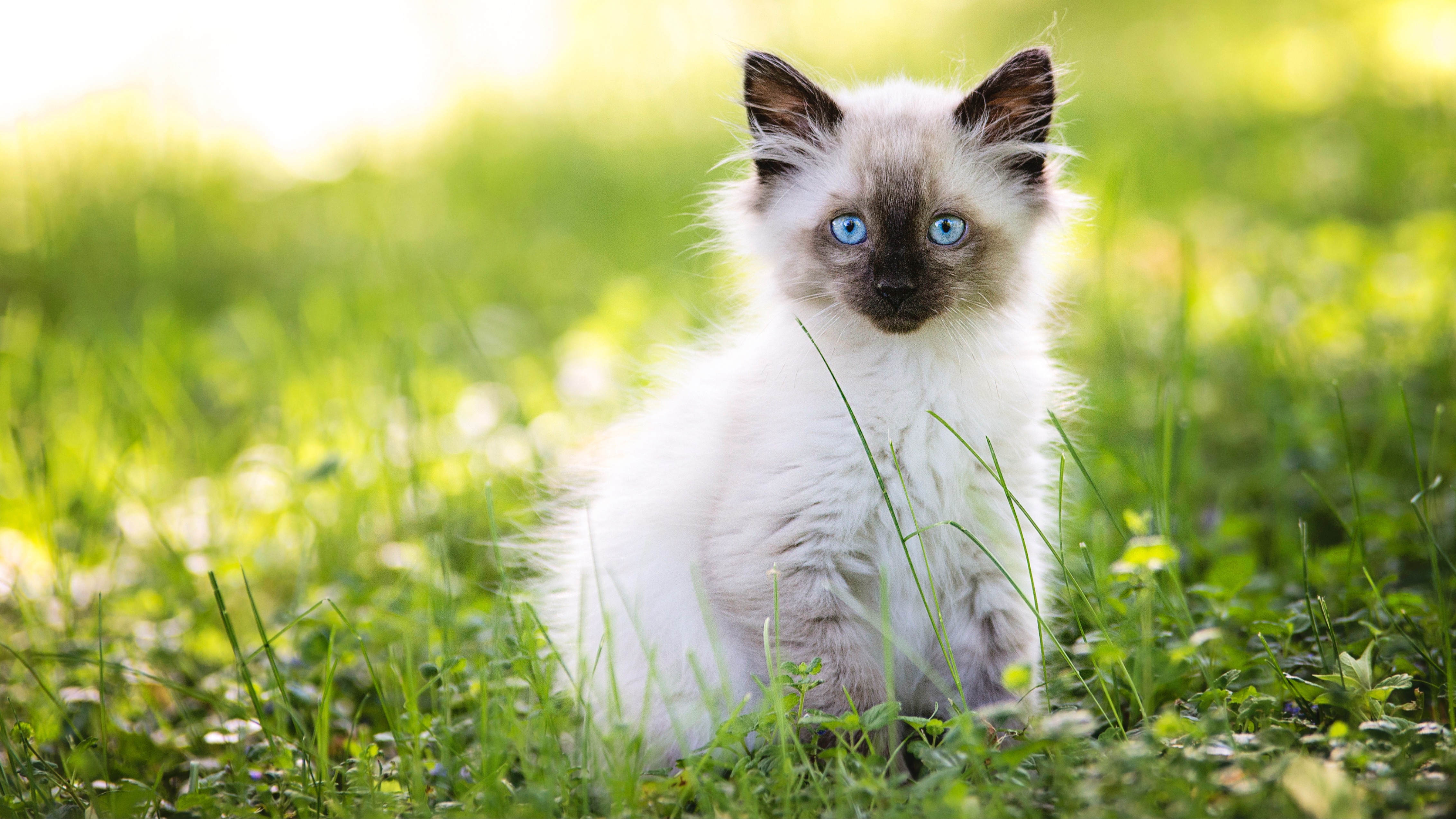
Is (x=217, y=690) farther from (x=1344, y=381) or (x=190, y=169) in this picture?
(x=190, y=169)

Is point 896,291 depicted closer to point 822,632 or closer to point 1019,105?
point 1019,105

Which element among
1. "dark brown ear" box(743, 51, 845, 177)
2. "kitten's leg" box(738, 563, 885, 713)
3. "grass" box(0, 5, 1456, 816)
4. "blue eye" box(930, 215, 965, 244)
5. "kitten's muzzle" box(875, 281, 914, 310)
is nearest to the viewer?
"grass" box(0, 5, 1456, 816)

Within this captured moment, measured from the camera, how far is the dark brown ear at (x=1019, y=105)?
2.48 m

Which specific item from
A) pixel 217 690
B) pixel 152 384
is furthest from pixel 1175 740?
pixel 152 384

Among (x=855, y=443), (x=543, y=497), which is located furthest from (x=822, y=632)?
(x=543, y=497)

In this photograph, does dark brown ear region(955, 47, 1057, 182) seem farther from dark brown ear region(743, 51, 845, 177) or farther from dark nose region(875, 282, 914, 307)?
dark nose region(875, 282, 914, 307)

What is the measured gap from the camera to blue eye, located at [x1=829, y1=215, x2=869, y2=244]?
2.44 metres

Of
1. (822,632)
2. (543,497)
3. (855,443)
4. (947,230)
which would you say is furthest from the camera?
(543,497)

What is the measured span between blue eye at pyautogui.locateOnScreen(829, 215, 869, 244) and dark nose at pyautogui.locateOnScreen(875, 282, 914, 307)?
19 cm

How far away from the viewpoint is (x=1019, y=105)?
256cm

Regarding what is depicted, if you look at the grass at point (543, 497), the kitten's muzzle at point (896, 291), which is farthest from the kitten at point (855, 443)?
the grass at point (543, 497)

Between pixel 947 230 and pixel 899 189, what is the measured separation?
17 cm

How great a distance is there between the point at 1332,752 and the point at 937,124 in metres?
1.67

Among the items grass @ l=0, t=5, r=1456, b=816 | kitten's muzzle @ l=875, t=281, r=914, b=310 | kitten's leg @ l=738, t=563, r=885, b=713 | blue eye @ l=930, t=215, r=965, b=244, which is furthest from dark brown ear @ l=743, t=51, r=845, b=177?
kitten's leg @ l=738, t=563, r=885, b=713
